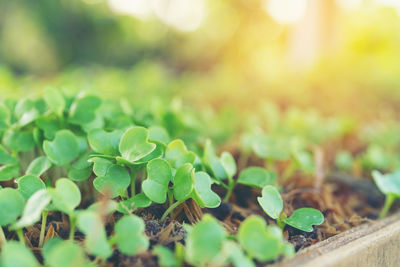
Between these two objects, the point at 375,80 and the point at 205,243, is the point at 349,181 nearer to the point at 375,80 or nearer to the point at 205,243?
the point at 205,243

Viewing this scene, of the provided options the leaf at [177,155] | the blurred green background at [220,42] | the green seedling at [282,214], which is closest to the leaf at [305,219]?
the green seedling at [282,214]

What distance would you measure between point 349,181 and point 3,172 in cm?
91

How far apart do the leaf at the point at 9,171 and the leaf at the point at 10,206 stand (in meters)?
0.19

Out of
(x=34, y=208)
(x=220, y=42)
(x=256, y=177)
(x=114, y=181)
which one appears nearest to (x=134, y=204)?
(x=114, y=181)

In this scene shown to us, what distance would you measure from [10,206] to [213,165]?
0.37 m

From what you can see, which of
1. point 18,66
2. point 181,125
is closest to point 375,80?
point 181,125

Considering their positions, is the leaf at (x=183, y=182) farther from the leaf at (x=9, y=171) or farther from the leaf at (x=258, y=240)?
the leaf at (x=9, y=171)

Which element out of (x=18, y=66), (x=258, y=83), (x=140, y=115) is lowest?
(x=18, y=66)

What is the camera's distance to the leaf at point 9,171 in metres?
0.71

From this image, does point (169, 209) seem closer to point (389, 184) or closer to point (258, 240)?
point (258, 240)

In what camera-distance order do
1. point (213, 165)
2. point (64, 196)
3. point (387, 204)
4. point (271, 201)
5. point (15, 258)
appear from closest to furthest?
point (15, 258), point (64, 196), point (271, 201), point (213, 165), point (387, 204)

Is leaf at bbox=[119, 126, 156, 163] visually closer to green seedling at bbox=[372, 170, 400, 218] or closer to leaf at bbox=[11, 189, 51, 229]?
leaf at bbox=[11, 189, 51, 229]

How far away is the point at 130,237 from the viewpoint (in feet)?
1.62

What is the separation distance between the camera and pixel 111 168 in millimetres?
633
